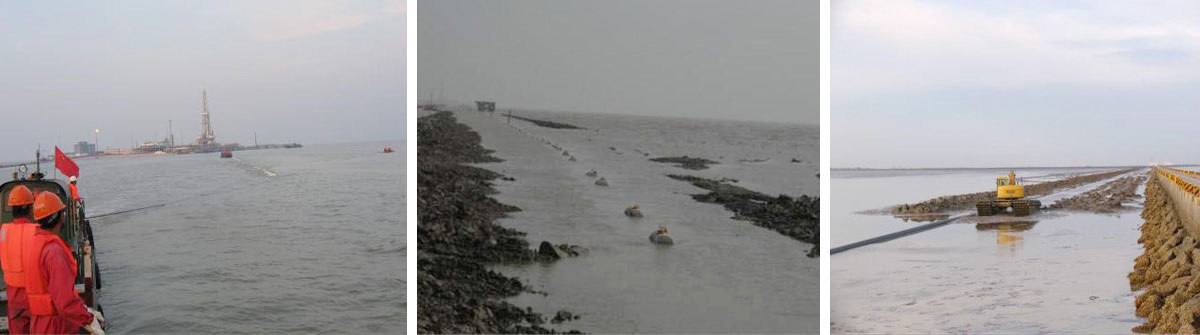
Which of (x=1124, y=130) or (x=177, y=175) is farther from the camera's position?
(x=177, y=175)

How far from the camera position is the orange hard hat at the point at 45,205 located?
7.37 feet

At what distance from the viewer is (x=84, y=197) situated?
4977 mm

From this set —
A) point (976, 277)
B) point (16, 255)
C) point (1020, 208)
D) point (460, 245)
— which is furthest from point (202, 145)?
point (1020, 208)

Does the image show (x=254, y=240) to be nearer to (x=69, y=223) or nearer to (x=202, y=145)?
(x=202, y=145)

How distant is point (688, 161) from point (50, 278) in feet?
8.24

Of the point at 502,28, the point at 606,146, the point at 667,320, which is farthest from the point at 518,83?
the point at 667,320

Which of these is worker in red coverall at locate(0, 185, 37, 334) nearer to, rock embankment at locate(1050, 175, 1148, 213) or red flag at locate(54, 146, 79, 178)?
red flag at locate(54, 146, 79, 178)

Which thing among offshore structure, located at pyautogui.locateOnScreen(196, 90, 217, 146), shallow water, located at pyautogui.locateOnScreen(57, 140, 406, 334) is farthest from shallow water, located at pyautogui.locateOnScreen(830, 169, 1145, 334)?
offshore structure, located at pyautogui.locateOnScreen(196, 90, 217, 146)

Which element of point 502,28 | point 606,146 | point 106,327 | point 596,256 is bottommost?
point 106,327

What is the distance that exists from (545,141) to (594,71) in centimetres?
41

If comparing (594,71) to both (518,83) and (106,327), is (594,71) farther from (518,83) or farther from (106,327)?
(106,327)

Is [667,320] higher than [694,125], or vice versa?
[694,125]

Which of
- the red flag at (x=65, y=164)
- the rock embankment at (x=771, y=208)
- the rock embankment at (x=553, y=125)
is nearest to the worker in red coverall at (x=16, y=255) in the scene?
the rock embankment at (x=553, y=125)

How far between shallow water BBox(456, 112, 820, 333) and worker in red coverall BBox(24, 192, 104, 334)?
63.6 inches
